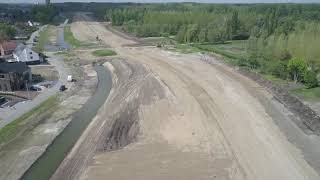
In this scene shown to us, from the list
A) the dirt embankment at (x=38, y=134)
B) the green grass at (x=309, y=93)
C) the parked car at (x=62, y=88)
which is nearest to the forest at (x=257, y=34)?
the green grass at (x=309, y=93)

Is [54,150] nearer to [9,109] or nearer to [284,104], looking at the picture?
[9,109]

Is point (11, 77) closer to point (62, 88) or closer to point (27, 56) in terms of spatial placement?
point (62, 88)

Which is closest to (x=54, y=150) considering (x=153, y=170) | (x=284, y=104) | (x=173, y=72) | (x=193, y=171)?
(x=153, y=170)

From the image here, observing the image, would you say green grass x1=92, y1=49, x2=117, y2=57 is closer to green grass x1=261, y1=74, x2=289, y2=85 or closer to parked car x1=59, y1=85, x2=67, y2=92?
parked car x1=59, y1=85, x2=67, y2=92

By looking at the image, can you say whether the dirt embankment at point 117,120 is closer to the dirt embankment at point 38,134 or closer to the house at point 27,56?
the dirt embankment at point 38,134

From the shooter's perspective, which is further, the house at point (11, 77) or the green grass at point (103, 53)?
the green grass at point (103, 53)

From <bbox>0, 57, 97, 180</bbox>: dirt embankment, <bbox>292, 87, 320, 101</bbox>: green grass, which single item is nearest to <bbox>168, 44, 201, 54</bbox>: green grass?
<bbox>0, 57, 97, 180</bbox>: dirt embankment
